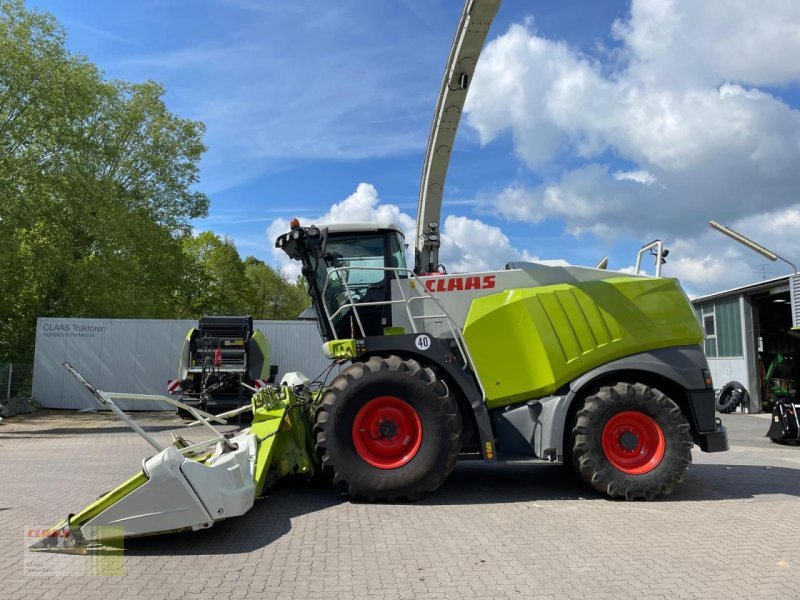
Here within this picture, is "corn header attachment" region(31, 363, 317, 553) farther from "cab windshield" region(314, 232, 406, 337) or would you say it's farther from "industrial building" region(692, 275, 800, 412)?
"industrial building" region(692, 275, 800, 412)

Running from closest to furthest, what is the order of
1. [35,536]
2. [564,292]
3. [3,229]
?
[35,536]
[564,292]
[3,229]

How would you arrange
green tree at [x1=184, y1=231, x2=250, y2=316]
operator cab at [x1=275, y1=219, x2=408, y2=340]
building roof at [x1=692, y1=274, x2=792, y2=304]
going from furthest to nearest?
green tree at [x1=184, y1=231, x2=250, y2=316] → building roof at [x1=692, y1=274, x2=792, y2=304] → operator cab at [x1=275, y1=219, x2=408, y2=340]

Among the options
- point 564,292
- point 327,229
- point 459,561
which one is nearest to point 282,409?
point 327,229

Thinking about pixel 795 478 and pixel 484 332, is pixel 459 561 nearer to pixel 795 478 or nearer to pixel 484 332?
pixel 484 332

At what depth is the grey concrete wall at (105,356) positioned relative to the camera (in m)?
17.9

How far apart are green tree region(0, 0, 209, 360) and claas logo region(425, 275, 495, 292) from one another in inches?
591

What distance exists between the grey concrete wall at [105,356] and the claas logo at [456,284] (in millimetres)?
11668

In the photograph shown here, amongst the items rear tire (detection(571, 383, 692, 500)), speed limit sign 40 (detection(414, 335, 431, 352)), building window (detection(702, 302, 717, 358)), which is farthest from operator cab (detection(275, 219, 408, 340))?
building window (detection(702, 302, 717, 358))

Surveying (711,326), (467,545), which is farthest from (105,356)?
(711,326)

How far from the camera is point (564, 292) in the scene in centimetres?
650

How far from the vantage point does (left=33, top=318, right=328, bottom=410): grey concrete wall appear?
1792 cm

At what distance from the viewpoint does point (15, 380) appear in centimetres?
1834

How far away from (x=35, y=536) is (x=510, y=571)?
389cm

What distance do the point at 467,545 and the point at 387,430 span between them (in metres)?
1.60
